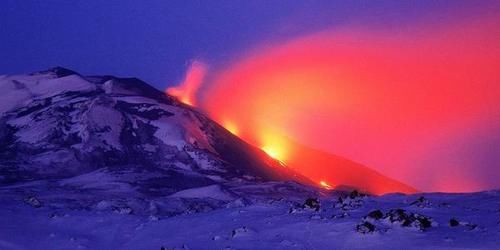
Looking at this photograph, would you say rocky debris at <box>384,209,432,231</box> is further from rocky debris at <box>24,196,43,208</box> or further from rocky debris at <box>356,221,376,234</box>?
rocky debris at <box>24,196,43,208</box>

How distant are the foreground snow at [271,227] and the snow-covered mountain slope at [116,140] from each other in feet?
202

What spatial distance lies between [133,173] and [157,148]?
650 inches

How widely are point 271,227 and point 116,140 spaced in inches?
3728

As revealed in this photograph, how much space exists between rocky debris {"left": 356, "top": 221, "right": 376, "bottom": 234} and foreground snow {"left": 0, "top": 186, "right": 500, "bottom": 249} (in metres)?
0.06

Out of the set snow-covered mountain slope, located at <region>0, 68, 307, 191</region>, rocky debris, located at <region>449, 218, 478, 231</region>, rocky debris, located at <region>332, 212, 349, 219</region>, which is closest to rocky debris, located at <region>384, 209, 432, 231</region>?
rocky debris, located at <region>449, 218, 478, 231</region>

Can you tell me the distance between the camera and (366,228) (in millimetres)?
14148

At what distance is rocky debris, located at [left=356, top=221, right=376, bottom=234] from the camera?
46.2 feet

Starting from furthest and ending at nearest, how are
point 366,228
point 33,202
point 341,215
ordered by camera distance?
point 33,202 → point 341,215 → point 366,228

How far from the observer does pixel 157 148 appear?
10644 cm

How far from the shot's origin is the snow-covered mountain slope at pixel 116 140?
9438 centimetres

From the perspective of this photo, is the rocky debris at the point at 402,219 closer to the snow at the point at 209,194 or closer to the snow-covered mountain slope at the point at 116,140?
the snow at the point at 209,194

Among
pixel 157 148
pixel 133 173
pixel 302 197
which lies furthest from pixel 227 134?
pixel 302 197

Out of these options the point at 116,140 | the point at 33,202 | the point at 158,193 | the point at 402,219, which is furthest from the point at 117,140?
the point at 402,219

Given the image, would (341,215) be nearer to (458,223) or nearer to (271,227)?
(271,227)
